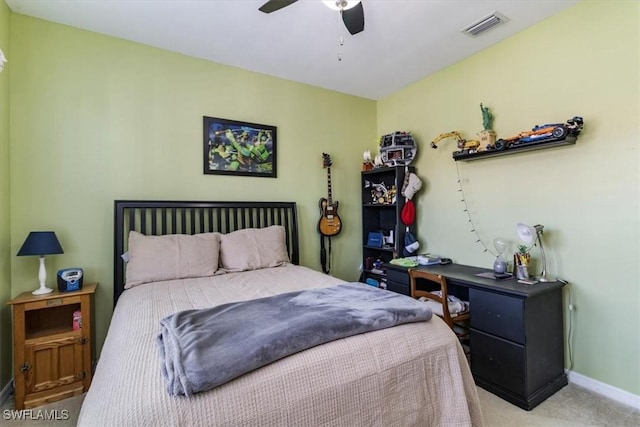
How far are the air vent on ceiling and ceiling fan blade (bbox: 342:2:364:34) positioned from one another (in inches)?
41.4

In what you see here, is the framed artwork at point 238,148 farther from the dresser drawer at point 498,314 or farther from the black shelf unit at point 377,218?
the dresser drawer at point 498,314

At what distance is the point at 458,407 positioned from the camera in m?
1.37

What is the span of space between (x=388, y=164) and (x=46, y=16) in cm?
318

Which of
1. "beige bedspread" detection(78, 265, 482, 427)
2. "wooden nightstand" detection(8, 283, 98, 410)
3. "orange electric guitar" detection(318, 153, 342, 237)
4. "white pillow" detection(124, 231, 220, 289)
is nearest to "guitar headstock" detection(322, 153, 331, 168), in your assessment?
"orange electric guitar" detection(318, 153, 342, 237)

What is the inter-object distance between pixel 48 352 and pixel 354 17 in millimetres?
2921

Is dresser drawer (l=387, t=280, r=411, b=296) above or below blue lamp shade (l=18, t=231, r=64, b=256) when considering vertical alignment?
below

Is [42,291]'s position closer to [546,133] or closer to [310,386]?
[310,386]

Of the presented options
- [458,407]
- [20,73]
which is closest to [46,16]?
[20,73]

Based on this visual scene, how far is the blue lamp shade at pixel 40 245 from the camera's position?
2.03 metres

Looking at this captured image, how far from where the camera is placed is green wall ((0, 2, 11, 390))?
208 cm

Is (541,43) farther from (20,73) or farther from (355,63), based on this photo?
(20,73)

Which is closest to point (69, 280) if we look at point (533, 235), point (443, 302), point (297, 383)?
point (297, 383)

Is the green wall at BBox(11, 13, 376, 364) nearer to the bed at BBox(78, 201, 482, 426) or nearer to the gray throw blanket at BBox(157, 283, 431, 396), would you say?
the bed at BBox(78, 201, 482, 426)

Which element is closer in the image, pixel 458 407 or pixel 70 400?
pixel 458 407
